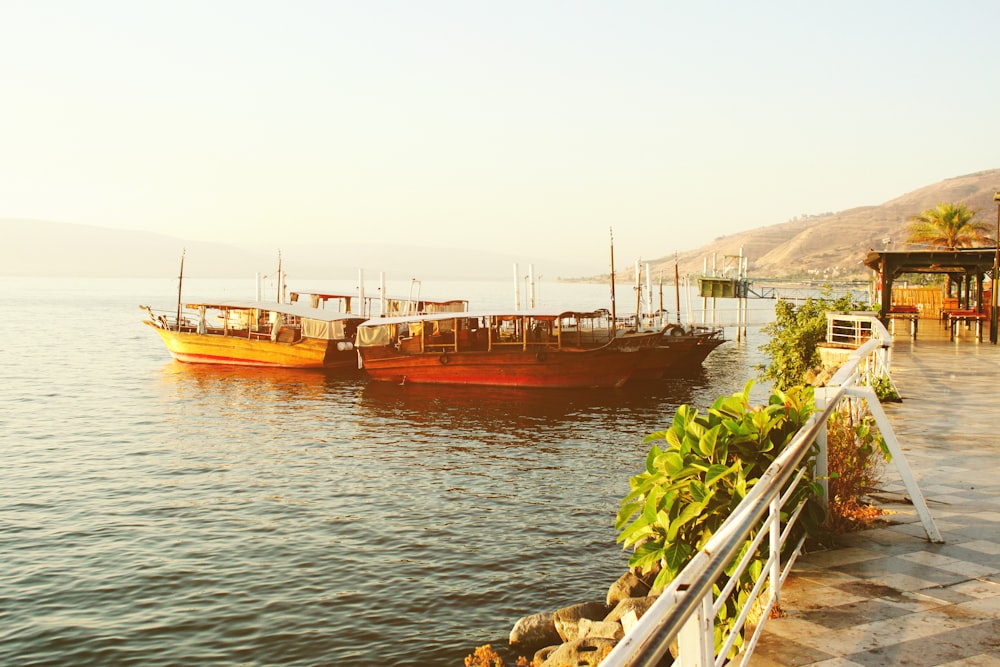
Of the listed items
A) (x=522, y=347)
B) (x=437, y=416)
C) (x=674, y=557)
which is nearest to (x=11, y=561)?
(x=674, y=557)

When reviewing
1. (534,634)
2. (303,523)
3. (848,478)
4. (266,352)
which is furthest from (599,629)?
(266,352)

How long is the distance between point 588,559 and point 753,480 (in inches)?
356

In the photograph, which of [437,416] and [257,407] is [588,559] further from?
[257,407]

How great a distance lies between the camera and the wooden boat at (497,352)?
36.8 metres

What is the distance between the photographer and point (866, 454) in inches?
280

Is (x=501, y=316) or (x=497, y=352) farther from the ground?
(x=501, y=316)

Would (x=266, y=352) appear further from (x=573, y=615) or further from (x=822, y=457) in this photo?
(x=822, y=457)

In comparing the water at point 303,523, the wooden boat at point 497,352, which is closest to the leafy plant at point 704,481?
the water at point 303,523

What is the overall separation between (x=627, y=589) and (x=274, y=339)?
38.7 meters

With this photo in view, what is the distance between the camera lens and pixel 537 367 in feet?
121

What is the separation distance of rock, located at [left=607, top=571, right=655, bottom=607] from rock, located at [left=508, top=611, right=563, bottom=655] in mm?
815

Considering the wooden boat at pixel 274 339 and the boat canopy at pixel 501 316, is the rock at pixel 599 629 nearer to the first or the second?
the boat canopy at pixel 501 316

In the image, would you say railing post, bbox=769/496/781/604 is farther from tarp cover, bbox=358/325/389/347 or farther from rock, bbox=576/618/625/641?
tarp cover, bbox=358/325/389/347

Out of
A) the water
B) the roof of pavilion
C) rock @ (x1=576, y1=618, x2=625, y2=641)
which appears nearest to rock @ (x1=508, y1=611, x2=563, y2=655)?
the water
